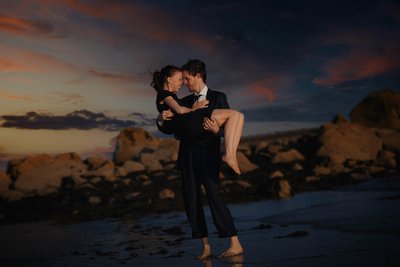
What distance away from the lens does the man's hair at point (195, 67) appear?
5.04 m

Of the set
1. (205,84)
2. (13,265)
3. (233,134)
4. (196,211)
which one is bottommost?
(13,265)

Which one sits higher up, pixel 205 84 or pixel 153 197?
pixel 205 84

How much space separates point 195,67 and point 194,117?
56 centimetres

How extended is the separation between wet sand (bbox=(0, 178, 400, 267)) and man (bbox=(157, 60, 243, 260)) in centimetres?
36

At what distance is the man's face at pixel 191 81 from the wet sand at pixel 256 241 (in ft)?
6.20

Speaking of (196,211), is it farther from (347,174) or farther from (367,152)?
(367,152)

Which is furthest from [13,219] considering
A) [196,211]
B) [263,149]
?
[263,149]

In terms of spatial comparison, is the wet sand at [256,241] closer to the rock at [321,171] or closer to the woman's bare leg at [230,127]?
the woman's bare leg at [230,127]

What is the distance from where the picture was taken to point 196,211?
5297 mm

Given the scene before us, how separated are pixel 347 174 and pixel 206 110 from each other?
11.6m

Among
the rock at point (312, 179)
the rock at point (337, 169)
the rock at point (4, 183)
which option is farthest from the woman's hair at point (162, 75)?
the rock at point (4, 183)

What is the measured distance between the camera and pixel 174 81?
17.0 feet

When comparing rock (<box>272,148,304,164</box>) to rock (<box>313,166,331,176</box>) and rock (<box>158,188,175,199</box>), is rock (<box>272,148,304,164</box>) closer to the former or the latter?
rock (<box>313,166,331,176</box>)

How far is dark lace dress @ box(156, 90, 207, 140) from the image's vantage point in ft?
16.3
